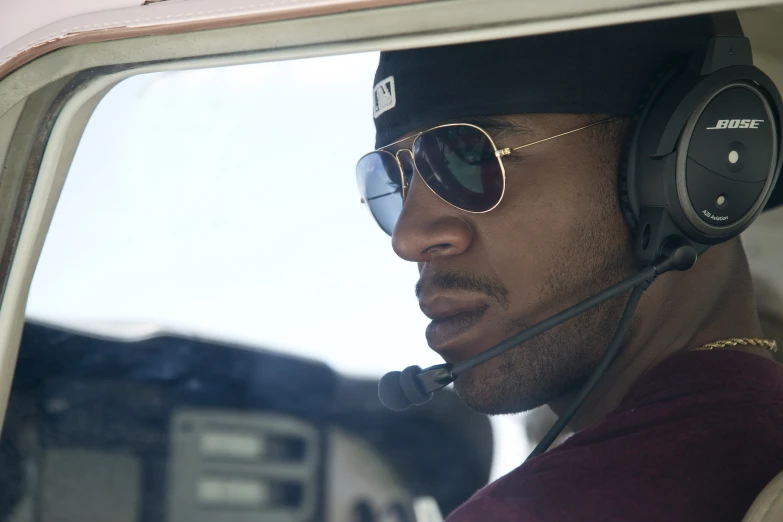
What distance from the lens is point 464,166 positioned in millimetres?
1306

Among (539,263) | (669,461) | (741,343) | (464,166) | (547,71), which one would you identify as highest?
(547,71)

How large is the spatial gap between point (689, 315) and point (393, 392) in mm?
449

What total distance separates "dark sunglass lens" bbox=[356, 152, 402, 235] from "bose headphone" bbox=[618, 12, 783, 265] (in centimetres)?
49

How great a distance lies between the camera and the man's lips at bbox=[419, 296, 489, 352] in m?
1.35

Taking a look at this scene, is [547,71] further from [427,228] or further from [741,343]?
[741,343]

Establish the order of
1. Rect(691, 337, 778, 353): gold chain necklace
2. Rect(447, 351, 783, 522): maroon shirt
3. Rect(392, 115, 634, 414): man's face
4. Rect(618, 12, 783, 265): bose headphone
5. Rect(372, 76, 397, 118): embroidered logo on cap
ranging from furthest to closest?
Rect(372, 76, 397, 118): embroidered logo on cap < Rect(392, 115, 634, 414): man's face < Rect(691, 337, 778, 353): gold chain necklace < Rect(618, 12, 783, 265): bose headphone < Rect(447, 351, 783, 522): maroon shirt

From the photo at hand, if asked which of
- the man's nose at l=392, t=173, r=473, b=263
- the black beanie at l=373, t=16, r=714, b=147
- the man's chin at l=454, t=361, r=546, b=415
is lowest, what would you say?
the man's chin at l=454, t=361, r=546, b=415

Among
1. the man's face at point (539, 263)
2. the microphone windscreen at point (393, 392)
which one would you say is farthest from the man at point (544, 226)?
the microphone windscreen at point (393, 392)

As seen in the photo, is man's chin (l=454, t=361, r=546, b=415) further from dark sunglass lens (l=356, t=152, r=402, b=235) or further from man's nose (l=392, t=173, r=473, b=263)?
dark sunglass lens (l=356, t=152, r=402, b=235)

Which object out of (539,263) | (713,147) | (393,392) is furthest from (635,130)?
(393,392)

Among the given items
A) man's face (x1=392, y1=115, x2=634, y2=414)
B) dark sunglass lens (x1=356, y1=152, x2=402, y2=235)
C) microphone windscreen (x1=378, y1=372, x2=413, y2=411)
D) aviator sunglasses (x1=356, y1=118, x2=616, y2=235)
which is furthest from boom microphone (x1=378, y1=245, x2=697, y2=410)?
dark sunglass lens (x1=356, y1=152, x2=402, y2=235)

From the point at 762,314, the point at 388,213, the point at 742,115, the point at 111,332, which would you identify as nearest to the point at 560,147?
the point at 742,115

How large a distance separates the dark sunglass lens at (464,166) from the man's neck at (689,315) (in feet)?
0.94

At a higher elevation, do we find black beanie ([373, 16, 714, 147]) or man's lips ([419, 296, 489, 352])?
black beanie ([373, 16, 714, 147])
